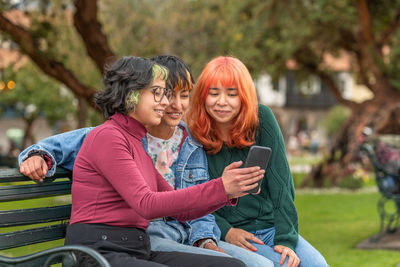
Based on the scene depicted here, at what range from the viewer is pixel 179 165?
3.24 m

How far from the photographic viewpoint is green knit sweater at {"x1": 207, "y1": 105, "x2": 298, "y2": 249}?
10.5 feet

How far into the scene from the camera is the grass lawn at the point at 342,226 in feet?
22.7

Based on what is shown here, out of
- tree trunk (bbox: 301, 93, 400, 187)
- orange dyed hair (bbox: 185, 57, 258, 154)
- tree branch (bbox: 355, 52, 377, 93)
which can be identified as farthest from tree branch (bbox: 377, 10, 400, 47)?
orange dyed hair (bbox: 185, 57, 258, 154)

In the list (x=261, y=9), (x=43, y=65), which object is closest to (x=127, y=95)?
(x=43, y=65)

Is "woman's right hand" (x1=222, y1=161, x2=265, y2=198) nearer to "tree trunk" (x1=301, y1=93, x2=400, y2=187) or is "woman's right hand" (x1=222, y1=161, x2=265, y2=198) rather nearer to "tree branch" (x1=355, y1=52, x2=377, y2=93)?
"tree trunk" (x1=301, y1=93, x2=400, y2=187)

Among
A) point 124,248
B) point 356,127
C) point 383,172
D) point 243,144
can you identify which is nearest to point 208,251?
point 124,248

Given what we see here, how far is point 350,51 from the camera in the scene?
19812mm

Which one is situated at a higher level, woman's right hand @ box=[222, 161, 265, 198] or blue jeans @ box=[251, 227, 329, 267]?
woman's right hand @ box=[222, 161, 265, 198]

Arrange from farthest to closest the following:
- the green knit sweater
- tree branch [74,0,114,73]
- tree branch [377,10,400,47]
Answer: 1. tree branch [377,10,400,47]
2. tree branch [74,0,114,73]
3. the green knit sweater

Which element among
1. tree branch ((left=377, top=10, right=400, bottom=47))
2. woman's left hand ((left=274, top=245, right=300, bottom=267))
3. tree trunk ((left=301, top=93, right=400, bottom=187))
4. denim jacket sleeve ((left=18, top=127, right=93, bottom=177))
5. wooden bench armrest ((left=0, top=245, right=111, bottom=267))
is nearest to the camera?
wooden bench armrest ((left=0, top=245, right=111, bottom=267))

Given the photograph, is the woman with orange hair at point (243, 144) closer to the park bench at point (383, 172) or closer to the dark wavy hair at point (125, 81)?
the dark wavy hair at point (125, 81)

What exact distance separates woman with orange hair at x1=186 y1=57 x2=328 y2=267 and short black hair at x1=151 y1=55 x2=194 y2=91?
202 mm

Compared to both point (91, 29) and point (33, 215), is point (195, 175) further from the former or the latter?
point (91, 29)

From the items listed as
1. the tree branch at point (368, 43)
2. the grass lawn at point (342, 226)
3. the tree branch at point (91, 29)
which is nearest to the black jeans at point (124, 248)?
the grass lawn at point (342, 226)
